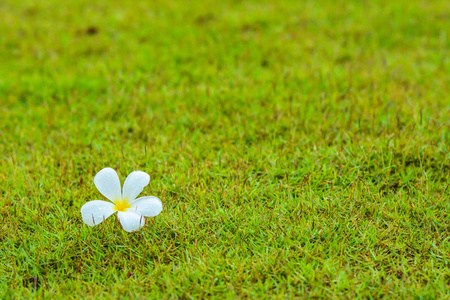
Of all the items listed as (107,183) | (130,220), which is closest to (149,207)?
(130,220)

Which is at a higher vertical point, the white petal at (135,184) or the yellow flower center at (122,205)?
the white petal at (135,184)

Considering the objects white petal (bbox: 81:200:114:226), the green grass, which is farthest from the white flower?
the green grass

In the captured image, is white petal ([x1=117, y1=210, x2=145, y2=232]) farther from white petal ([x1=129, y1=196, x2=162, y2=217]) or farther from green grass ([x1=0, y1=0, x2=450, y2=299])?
green grass ([x1=0, y1=0, x2=450, y2=299])

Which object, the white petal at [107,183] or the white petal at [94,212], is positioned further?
the white petal at [107,183]

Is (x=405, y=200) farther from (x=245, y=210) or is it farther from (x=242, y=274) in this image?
(x=242, y=274)

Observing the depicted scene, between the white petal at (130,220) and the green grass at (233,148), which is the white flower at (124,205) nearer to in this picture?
the white petal at (130,220)

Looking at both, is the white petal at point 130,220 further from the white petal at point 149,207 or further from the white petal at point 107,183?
the white petal at point 107,183

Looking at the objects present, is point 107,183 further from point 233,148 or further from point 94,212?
point 233,148

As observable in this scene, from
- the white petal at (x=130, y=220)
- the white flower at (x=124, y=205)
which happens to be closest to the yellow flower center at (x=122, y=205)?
the white flower at (x=124, y=205)
